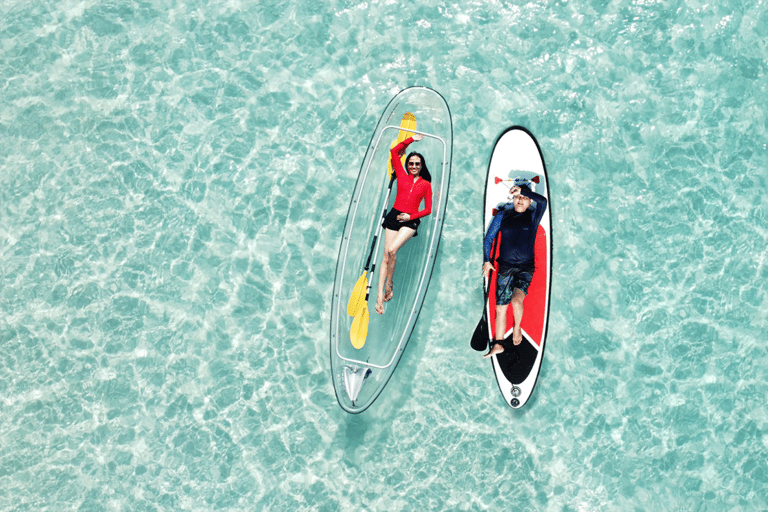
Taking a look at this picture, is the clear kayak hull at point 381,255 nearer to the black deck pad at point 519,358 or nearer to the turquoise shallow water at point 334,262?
the turquoise shallow water at point 334,262

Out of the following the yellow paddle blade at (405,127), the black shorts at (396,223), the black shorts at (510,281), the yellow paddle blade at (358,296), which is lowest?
the yellow paddle blade at (358,296)

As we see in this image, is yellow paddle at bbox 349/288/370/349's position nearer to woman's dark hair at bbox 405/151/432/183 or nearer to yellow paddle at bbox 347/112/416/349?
yellow paddle at bbox 347/112/416/349

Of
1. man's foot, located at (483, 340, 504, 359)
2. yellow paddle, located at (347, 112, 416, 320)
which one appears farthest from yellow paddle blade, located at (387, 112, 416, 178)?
man's foot, located at (483, 340, 504, 359)

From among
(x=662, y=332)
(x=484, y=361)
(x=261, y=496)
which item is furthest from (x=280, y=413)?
(x=662, y=332)

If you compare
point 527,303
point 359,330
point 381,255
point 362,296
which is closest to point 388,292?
point 362,296

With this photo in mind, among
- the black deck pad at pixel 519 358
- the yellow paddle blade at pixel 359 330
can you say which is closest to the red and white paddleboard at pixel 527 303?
the black deck pad at pixel 519 358

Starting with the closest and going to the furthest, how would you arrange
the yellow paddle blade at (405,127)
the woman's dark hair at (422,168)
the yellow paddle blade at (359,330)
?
1. the woman's dark hair at (422,168)
2. the yellow paddle blade at (359,330)
3. the yellow paddle blade at (405,127)

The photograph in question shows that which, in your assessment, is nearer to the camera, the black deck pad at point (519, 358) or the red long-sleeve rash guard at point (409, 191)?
the red long-sleeve rash guard at point (409, 191)
